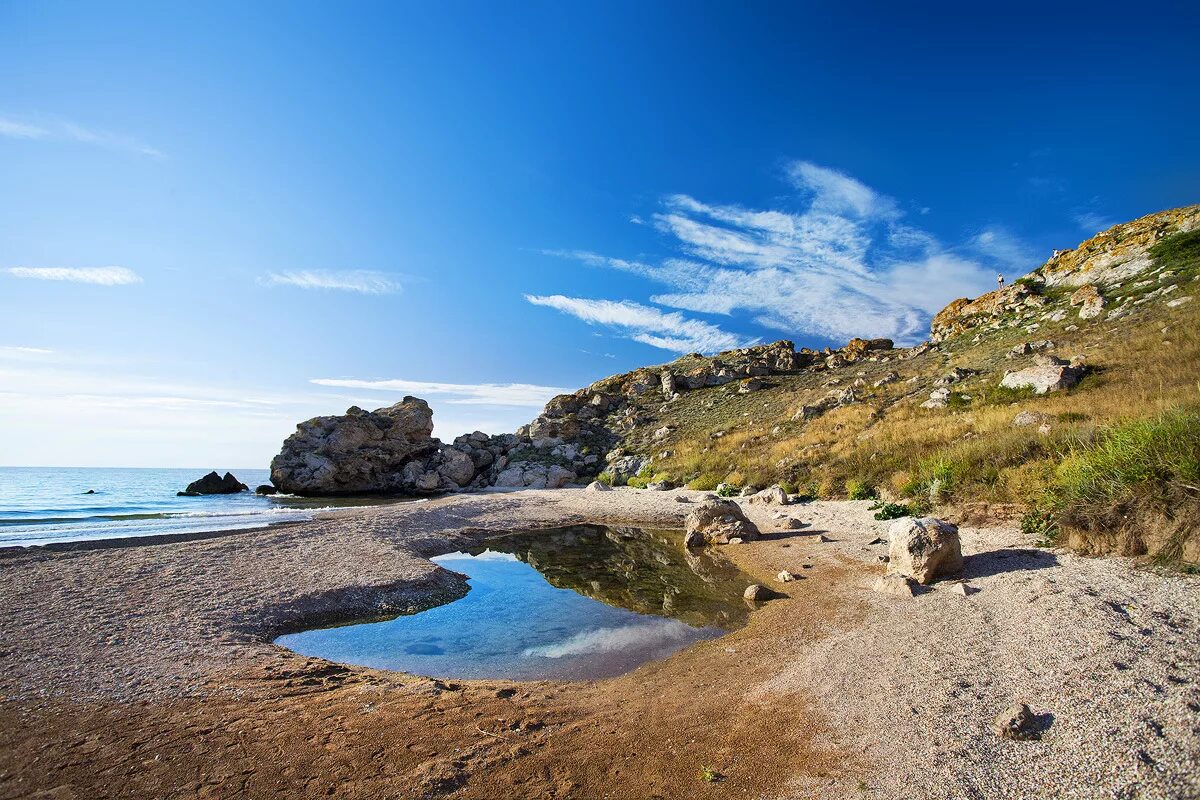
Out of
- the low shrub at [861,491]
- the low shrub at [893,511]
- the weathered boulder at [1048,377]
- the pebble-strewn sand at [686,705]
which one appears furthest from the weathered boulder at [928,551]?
the weathered boulder at [1048,377]

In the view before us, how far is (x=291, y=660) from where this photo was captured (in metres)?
6.87

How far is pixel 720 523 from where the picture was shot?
14930 millimetres

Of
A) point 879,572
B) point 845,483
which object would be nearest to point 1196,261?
point 845,483

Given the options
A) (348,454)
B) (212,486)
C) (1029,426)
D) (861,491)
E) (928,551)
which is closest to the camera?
(928,551)

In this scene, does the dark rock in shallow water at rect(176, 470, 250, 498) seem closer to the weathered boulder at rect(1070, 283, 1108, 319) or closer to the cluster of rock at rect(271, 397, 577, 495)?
the cluster of rock at rect(271, 397, 577, 495)

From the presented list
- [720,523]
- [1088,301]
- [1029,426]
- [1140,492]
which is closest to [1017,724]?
[1140,492]

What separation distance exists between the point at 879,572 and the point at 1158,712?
5.87m

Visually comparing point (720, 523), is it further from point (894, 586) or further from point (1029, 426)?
point (1029, 426)

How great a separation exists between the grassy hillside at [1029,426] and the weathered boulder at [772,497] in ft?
3.61

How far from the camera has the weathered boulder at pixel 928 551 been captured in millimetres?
8273

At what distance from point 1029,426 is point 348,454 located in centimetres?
4445

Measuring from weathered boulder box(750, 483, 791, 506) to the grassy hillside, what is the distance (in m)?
1.10

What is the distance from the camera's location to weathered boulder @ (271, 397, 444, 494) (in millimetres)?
42125

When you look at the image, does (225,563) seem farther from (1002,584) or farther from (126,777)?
(1002,584)
